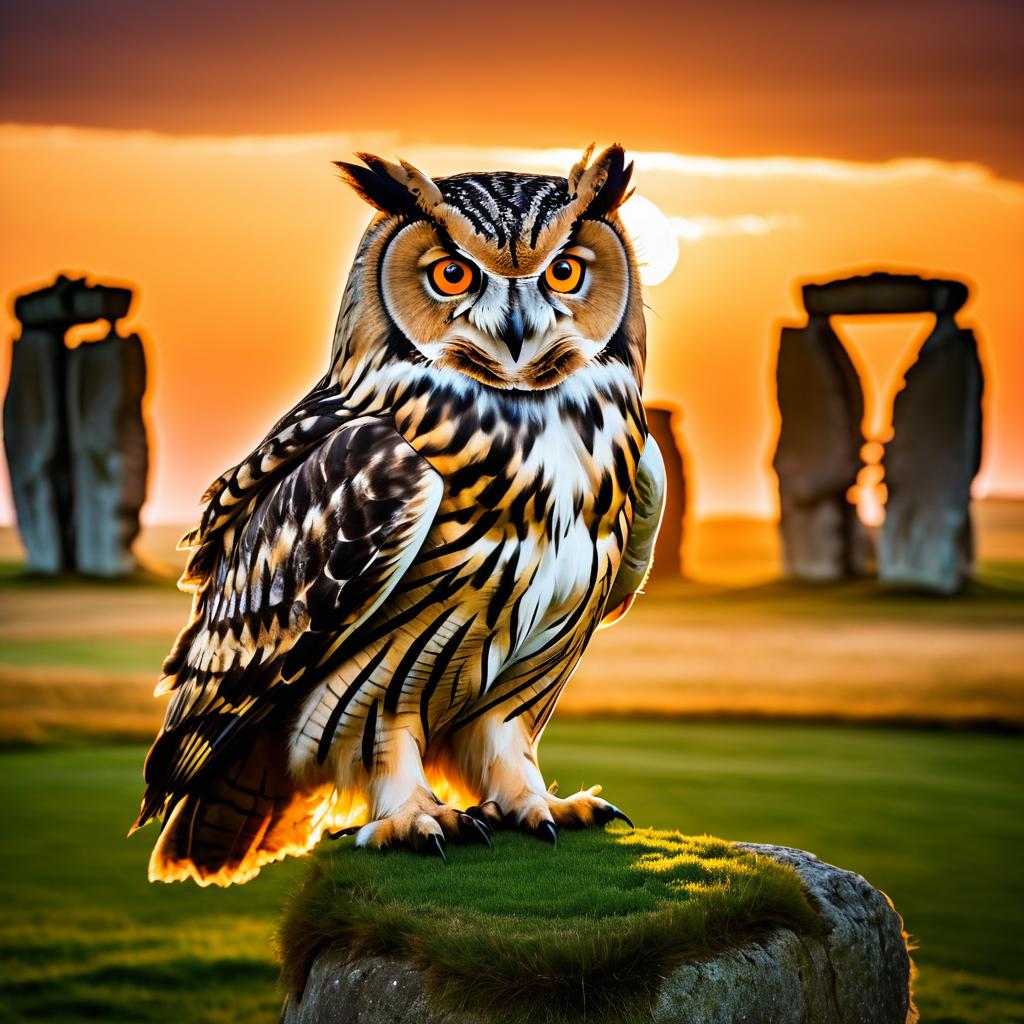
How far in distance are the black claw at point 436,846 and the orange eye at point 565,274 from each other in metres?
0.96

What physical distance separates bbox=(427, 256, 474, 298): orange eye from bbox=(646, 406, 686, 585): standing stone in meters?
10.2

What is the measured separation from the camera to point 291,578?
2441 mm

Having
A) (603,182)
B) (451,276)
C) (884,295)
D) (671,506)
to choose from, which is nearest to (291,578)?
(451,276)

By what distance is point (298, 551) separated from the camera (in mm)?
2438

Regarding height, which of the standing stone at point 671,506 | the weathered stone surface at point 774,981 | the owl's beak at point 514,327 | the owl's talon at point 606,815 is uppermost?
the owl's beak at point 514,327

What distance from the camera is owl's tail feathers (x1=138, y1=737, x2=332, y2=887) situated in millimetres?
2611

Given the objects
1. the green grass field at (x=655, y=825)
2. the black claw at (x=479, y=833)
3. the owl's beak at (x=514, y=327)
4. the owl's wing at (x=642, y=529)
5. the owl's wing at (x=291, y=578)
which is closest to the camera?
the owl's beak at (x=514, y=327)

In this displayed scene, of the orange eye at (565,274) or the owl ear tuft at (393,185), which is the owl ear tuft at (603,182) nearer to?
the orange eye at (565,274)

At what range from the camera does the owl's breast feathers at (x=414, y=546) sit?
2324mm

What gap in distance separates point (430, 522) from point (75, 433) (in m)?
11.2

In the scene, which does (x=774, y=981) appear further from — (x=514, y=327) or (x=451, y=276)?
(x=451, y=276)

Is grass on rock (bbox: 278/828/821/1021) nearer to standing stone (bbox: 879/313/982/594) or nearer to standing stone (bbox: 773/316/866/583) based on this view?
standing stone (bbox: 879/313/982/594)

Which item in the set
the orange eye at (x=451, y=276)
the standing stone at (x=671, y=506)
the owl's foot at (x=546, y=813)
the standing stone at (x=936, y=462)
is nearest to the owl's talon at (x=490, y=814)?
the owl's foot at (x=546, y=813)

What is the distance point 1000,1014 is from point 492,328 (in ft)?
8.92
